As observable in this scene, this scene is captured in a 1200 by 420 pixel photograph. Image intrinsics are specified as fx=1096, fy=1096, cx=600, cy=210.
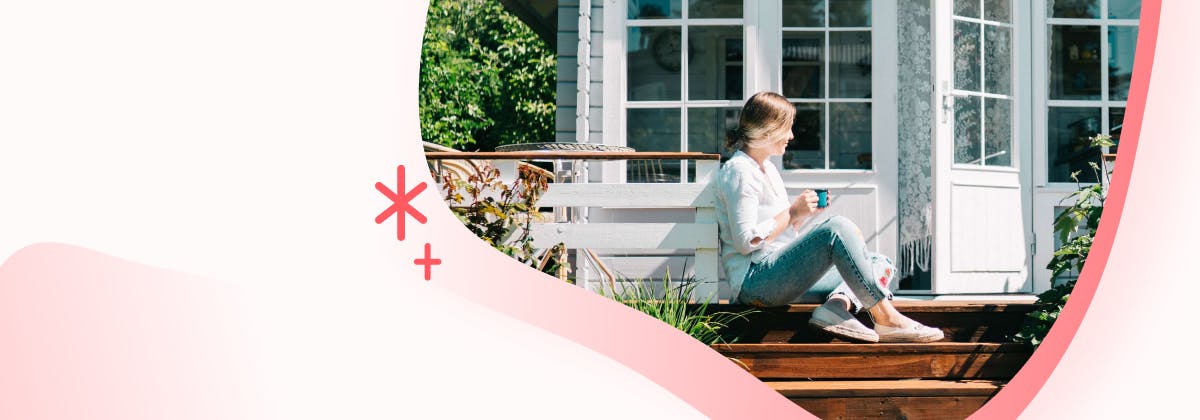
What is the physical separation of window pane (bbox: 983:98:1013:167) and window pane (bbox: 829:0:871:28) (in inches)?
29.5

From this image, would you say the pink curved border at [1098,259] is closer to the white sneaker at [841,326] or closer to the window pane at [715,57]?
the white sneaker at [841,326]

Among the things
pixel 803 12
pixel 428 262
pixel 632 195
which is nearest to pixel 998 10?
pixel 803 12

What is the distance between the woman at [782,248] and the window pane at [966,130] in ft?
5.74

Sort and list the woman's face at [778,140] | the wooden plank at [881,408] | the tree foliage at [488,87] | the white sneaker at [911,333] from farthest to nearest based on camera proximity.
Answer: the tree foliage at [488,87], the woman's face at [778,140], the white sneaker at [911,333], the wooden plank at [881,408]

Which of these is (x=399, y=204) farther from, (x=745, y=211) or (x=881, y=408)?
(x=881, y=408)

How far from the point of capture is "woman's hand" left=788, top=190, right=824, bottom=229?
11.0 feet

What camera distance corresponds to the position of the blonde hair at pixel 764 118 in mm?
3562

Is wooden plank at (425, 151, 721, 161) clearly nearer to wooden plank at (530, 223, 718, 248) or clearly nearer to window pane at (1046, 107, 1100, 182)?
wooden plank at (530, 223, 718, 248)

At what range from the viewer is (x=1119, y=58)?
546cm

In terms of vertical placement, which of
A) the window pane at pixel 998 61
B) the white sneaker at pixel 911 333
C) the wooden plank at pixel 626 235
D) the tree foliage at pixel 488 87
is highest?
the tree foliage at pixel 488 87

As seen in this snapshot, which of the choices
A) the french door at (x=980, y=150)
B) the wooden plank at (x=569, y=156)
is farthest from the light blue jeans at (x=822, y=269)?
the french door at (x=980, y=150)

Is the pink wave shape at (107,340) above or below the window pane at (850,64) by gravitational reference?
below

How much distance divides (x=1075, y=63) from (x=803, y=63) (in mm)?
1339

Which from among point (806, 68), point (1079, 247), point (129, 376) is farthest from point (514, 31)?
point (129, 376)
